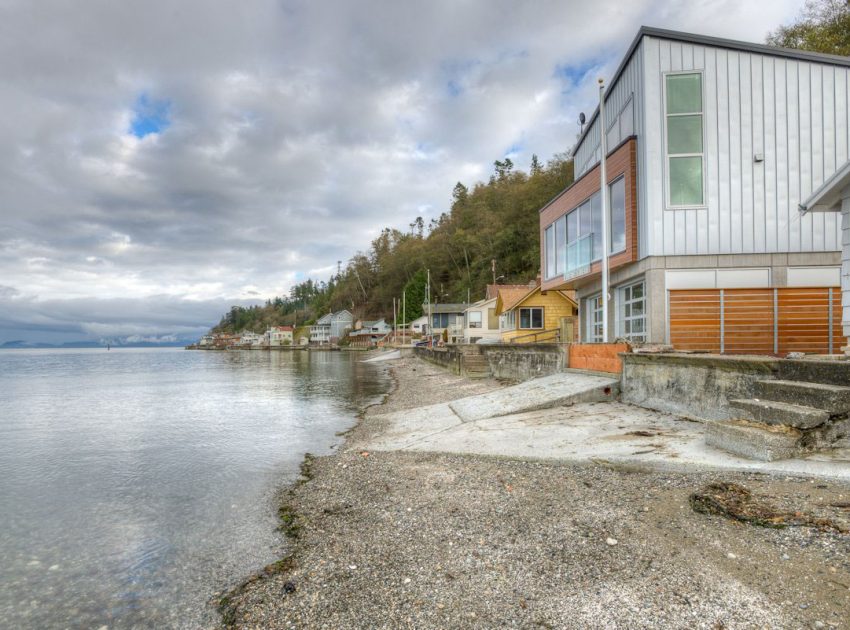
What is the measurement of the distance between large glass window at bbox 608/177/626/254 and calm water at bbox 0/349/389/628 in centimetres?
1020

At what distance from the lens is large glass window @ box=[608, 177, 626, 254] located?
14.2 meters

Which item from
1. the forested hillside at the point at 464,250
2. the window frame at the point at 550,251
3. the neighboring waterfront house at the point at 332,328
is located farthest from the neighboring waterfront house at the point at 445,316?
the neighboring waterfront house at the point at 332,328

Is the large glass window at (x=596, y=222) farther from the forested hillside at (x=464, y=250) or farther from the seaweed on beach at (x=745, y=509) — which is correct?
the forested hillside at (x=464, y=250)

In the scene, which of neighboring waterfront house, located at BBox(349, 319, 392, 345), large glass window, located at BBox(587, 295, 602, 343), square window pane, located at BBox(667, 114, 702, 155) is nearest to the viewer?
square window pane, located at BBox(667, 114, 702, 155)

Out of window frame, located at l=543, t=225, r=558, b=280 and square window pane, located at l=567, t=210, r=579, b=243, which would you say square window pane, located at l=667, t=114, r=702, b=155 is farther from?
window frame, located at l=543, t=225, r=558, b=280

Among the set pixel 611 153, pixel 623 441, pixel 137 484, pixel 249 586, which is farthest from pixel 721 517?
pixel 611 153

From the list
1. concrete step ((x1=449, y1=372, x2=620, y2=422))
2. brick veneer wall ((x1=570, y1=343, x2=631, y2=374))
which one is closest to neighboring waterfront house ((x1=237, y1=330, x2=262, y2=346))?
concrete step ((x1=449, y1=372, x2=620, y2=422))

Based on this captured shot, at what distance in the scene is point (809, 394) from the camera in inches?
248

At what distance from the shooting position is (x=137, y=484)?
10.1 meters

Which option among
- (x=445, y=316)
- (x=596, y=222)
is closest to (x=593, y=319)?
(x=596, y=222)

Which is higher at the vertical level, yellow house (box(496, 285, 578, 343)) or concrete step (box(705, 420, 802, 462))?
yellow house (box(496, 285, 578, 343))

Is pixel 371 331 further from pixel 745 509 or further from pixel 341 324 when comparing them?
pixel 745 509

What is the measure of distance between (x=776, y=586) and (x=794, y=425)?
3.05m

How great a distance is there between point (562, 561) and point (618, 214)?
1211cm
